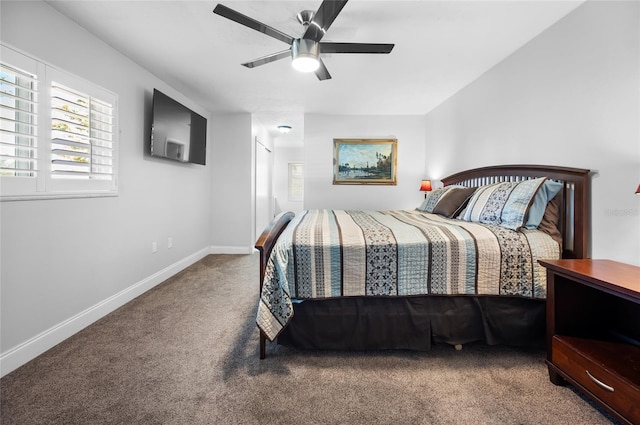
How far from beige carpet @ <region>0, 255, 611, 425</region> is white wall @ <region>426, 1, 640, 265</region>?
109 centimetres

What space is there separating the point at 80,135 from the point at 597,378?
3505 millimetres

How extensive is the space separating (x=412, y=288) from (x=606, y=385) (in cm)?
90

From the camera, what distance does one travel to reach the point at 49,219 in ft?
6.25

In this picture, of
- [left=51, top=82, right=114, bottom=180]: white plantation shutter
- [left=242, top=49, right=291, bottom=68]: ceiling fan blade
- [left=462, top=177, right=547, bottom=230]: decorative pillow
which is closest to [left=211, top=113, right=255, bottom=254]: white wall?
[left=51, top=82, right=114, bottom=180]: white plantation shutter

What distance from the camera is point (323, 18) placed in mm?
1740

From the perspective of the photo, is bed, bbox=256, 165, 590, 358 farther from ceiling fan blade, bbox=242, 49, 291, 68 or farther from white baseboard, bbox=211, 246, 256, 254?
white baseboard, bbox=211, 246, 256, 254

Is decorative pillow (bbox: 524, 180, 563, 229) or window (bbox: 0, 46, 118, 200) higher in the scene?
window (bbox: 0, 46, 118, 200)

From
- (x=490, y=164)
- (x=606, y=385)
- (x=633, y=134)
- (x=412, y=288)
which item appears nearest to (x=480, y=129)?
(x=490, y=164)

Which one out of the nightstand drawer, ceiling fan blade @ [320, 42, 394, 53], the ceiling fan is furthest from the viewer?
ceiling fan blade @ [320, 42, 394, 53]

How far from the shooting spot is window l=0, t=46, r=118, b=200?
1646 mm

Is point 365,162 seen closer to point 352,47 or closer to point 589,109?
point 352,47

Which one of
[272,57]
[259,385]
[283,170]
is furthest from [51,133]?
[283,170]

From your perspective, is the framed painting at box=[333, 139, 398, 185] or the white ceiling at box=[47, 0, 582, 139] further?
the framed painting at box=[333, 139, 398, 185]

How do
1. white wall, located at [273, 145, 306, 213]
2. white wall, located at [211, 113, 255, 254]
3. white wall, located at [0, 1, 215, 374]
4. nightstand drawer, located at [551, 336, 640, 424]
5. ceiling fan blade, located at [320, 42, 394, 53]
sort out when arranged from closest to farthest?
nightstand drawer, located at [551, 336, 640, 424], white wall, located at [0, 1, 215, 374], ceiling fan blade, located at [320, 42, 394, 53], white wall, located at [211, 113, 255, 254], white wall, located at [273, 145, 306, 213]
